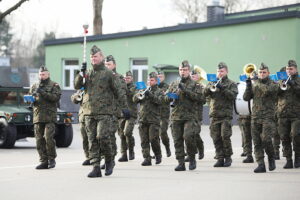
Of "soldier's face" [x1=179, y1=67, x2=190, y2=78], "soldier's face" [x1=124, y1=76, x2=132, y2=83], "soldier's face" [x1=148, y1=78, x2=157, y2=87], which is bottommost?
"soldier's face" [x1=148, y1=78, x2=157, y2=87]

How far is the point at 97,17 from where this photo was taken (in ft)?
126

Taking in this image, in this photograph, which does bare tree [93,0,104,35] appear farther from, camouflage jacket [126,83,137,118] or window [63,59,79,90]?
camouflage jacket [126,83,137,118]

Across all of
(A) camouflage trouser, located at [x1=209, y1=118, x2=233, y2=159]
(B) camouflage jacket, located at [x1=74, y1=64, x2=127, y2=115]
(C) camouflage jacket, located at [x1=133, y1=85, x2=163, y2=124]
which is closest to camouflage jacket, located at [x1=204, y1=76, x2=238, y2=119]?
(A) camouflage trouser, located at [x1=209, y1=118, x2=233, y2=159]

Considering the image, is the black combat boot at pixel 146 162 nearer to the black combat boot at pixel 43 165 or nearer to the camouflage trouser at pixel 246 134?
the black combat boot at pixel 43 165

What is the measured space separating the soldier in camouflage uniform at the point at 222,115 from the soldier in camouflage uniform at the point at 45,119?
2859mm

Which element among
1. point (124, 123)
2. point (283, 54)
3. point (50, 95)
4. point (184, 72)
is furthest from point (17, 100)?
point (283, 54)

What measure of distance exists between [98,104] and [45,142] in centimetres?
205

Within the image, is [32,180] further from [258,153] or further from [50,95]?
[258,153]

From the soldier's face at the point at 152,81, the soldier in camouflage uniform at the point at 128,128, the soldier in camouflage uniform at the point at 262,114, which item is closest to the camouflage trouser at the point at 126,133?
the soldier in camouflage uniform at the point at 128,128

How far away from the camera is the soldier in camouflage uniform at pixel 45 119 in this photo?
13.0m

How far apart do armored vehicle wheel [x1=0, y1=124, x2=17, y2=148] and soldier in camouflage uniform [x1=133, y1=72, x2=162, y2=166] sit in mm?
5222

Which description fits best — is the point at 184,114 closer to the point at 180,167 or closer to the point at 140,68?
the point at 180,167

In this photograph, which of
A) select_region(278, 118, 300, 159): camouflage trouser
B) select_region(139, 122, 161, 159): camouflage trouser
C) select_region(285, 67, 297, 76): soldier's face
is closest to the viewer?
select_region(285, 67, 297, 76): soldier's face

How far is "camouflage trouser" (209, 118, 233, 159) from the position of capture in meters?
13.6
